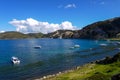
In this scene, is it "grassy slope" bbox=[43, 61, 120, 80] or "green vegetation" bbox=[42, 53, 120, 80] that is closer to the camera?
"grassy slope" bbox=[43, 61, 120, 80]

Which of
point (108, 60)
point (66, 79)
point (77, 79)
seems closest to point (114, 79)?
point (77, 79)

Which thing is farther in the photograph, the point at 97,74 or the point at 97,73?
the point at 97,73

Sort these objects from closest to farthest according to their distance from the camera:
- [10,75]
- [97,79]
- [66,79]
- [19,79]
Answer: [97,79]
[66,79]
[19,79]
[10,75]

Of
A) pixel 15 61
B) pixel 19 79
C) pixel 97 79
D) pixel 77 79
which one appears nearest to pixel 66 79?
pixel 77 79

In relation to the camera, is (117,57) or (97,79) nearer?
(97,79)

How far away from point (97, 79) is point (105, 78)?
1277 mm

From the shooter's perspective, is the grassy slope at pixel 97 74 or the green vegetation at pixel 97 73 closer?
the grassy slope at pixel 97 74

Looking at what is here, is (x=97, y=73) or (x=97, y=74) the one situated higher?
(x=97, y=74)

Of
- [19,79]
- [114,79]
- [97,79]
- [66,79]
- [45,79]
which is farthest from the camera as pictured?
[19,79]

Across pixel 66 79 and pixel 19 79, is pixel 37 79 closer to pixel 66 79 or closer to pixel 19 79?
pixel 19 79

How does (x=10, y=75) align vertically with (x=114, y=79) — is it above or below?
below

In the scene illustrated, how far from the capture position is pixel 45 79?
189ft

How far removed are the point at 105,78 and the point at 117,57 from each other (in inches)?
1094

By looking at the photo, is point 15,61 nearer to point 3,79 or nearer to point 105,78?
point 3,79
